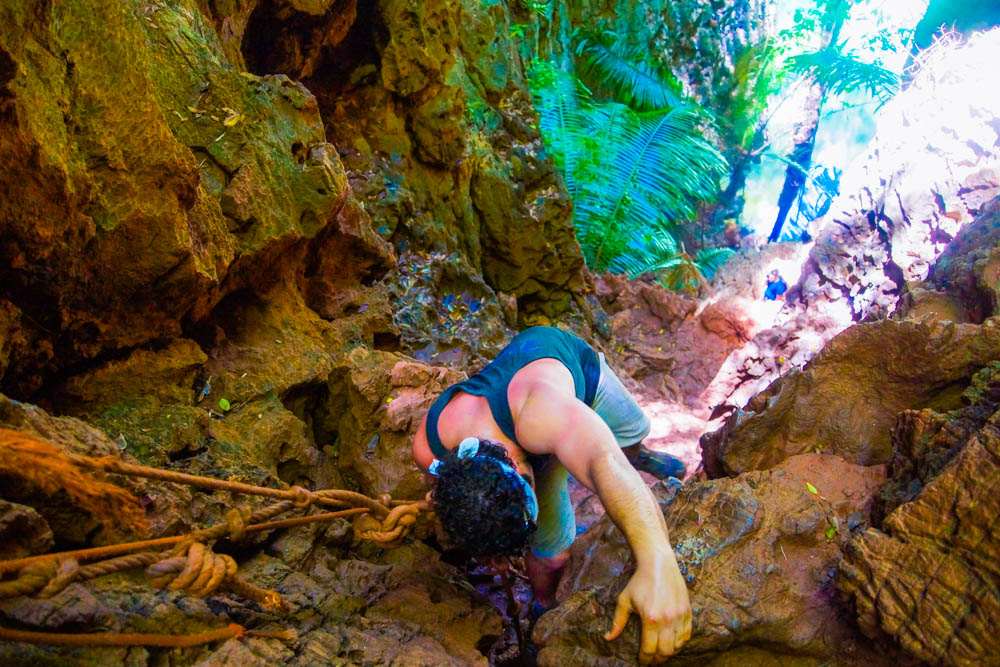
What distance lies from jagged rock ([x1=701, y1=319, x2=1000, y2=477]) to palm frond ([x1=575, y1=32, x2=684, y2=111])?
20.7 ft

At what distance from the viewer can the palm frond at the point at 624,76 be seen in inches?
313

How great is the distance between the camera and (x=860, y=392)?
2426 millimetres

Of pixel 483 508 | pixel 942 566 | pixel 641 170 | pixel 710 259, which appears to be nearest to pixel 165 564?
pixel 483 508

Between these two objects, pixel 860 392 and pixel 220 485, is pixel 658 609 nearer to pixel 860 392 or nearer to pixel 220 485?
pixel 220 485

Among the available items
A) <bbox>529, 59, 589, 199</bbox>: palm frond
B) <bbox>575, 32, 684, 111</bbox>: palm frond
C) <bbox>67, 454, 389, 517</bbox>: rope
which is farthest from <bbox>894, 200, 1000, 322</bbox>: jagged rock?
<bbox>575, 32, 684, 111</bbox>: palm frond

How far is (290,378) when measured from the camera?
2670 millimetres

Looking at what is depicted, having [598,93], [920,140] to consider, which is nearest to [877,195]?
[920,140]

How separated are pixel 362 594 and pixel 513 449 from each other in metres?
0.71

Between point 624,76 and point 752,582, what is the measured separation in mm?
7680

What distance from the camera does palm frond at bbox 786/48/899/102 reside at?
946 centimetres

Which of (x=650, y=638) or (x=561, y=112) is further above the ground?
(x=561, y=112)

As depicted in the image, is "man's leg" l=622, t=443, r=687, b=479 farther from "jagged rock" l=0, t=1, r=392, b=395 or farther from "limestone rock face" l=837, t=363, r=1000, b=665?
"jagged rock" l=0, t=1, r=392, b=395

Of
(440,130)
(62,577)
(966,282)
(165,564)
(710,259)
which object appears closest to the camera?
(62,577)

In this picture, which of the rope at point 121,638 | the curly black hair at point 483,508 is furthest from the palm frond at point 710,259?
the rope at point 121,638
